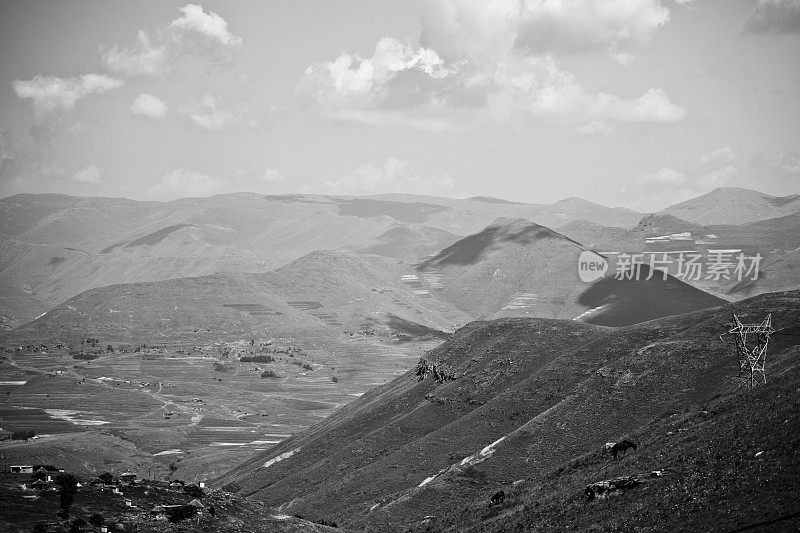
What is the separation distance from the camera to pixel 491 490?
281 feet

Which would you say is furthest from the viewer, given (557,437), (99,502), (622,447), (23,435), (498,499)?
(23,435)

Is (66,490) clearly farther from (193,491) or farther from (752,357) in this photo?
(752,357)

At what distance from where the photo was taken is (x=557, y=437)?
93.4 m

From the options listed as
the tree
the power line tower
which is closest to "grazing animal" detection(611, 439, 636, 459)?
the power line tower

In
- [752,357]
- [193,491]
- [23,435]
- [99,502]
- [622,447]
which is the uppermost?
[752,357]

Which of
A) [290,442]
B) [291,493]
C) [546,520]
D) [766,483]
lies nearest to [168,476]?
[290,442]

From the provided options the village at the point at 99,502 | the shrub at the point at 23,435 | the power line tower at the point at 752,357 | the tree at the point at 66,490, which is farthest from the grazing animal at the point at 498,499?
the shrub at the point at 23,435

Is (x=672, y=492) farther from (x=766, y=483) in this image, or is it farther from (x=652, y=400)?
(x=652, y=400)

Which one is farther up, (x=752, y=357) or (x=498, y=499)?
(x=752, y=357)

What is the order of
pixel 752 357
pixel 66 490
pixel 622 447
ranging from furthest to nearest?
pixel 752 357 < pixel 622 447 < pixel 66 490

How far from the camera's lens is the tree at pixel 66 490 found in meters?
50.6

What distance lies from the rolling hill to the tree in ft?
104

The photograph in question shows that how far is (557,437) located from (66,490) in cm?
5818

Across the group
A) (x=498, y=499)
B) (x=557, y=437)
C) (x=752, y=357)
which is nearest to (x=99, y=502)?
(x=498, y=499)
